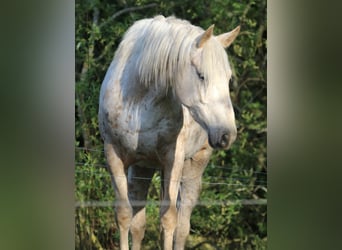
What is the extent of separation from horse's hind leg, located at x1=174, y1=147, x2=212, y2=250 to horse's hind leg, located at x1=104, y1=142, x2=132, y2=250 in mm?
204

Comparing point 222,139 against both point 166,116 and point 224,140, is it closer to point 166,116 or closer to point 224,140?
point 224,140

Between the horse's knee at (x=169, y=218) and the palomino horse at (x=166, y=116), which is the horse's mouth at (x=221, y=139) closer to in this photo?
the palomino horse at (x=166, y=116)

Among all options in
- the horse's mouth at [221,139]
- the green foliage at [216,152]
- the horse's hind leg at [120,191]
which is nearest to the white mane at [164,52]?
the green foliage at [216,152]

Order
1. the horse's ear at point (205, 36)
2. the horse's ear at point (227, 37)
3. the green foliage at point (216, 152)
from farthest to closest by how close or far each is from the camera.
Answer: the green foliage at point (216, 152) → the horse's ear at point (227, 37) → the horse's ear at point (205, 36)

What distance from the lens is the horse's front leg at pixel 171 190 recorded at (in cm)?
277

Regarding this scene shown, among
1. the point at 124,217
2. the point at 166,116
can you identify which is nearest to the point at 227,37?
the point at 166,116

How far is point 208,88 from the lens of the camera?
261 cm

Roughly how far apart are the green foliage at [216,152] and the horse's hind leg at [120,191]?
0.03m

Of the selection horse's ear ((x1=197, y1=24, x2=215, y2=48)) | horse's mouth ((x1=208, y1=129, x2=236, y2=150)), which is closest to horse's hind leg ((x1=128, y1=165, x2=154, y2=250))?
horse's mouth ((x1=208, y1=129, x2=236, y2=150))

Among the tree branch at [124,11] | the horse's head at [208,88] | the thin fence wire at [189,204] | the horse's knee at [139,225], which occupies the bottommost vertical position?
the horse's knee at [139,225]

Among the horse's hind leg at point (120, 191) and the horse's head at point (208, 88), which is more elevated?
the horse's head at point (208, 88)

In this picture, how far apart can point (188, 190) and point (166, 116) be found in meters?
0.32
